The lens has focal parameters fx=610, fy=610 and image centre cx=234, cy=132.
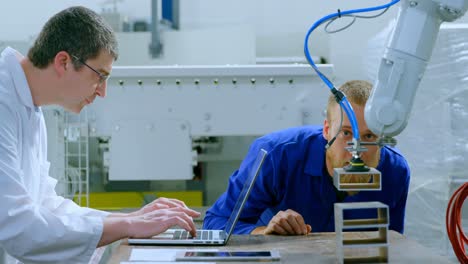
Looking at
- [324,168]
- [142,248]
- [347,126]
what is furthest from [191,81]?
[142,248]

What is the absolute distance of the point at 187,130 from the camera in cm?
232

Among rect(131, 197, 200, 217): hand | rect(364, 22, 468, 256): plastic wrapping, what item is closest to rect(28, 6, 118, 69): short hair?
rect(131, 197, 200, 217): hand

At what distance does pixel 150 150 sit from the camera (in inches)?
92.4

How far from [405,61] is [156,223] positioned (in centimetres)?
64

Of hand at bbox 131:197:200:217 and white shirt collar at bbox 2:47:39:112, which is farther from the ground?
white shirt collar at bbox 2:47:39:112

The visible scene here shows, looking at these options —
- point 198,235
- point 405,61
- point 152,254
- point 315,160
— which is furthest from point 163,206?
point 405,61

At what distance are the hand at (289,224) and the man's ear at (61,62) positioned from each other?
64 cm

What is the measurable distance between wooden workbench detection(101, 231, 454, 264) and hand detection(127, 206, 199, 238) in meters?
0.04

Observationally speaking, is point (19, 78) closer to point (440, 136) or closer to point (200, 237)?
point (200, 237)

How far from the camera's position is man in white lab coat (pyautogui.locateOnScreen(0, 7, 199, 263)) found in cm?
133

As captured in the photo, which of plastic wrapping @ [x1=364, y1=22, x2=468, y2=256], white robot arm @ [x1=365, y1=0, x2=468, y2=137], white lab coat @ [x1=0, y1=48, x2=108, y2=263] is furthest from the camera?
plastic wrapping @ [x1=364, y1=22, x2=468, y2=256]

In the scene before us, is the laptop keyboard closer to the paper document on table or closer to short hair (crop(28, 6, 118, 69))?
the paper document on table

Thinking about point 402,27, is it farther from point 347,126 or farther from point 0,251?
point 0,251

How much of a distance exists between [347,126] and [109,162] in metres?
1.12
